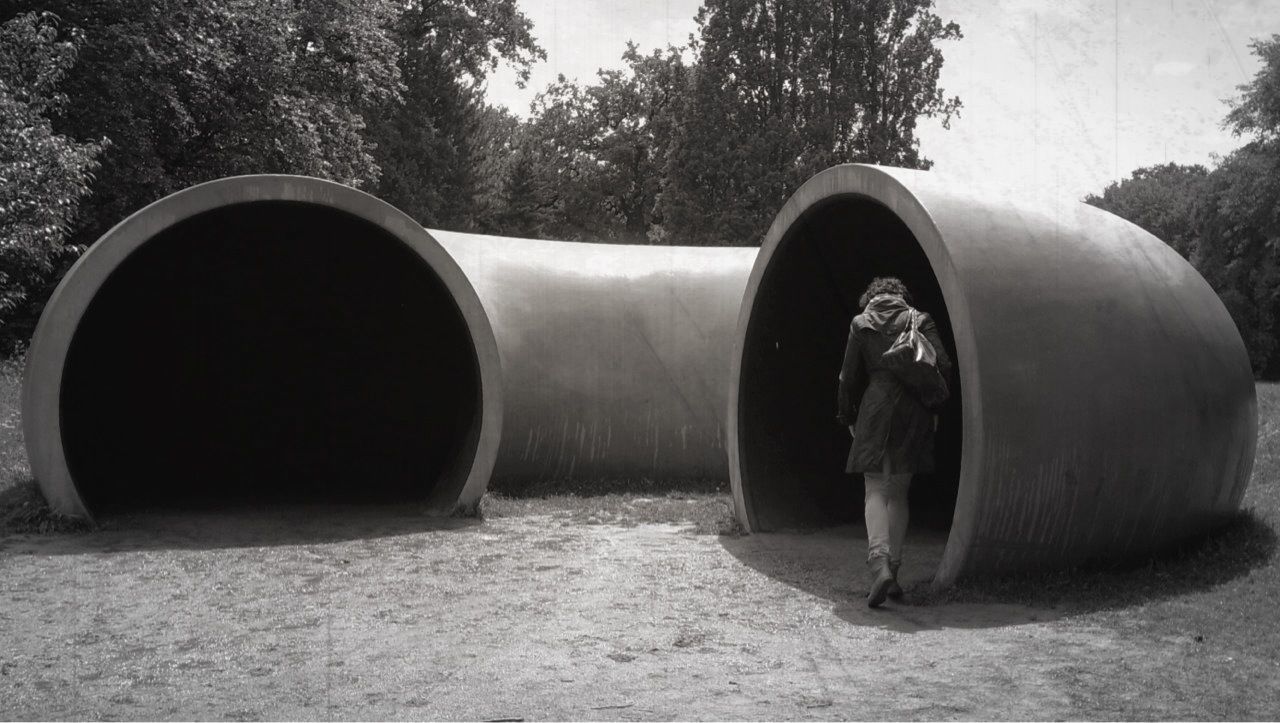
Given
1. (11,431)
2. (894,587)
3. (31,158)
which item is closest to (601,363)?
(894,587)

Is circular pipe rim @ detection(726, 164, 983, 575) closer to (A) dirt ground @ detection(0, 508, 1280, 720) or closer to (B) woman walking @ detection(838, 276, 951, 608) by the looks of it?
(B) woman walking @ detection(838, 276, 951, 608)

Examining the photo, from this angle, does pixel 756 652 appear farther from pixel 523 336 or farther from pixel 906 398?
pixel 523 336

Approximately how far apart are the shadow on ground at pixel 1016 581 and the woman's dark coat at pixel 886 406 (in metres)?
0.67

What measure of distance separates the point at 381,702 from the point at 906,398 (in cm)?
327

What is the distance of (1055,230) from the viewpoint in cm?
675

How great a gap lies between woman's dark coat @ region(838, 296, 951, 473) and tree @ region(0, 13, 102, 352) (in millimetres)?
11560

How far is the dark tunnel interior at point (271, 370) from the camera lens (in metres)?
10.9

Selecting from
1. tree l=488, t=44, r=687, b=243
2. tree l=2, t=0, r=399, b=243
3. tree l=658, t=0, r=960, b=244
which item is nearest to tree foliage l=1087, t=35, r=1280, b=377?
tree l=658, t=0, r=960, b=244

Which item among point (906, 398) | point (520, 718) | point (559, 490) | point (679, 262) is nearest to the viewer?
point (520, 718)

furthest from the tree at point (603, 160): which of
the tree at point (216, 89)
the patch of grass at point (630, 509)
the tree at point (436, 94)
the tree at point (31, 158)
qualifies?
the patch of grass at point (630, 509)

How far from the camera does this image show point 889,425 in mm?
6504

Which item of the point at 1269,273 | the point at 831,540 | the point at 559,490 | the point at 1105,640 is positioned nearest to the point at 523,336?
the point at 559,490

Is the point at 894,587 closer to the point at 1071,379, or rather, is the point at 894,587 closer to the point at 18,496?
the point at 1071,379

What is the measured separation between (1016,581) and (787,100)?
90.5 feet
